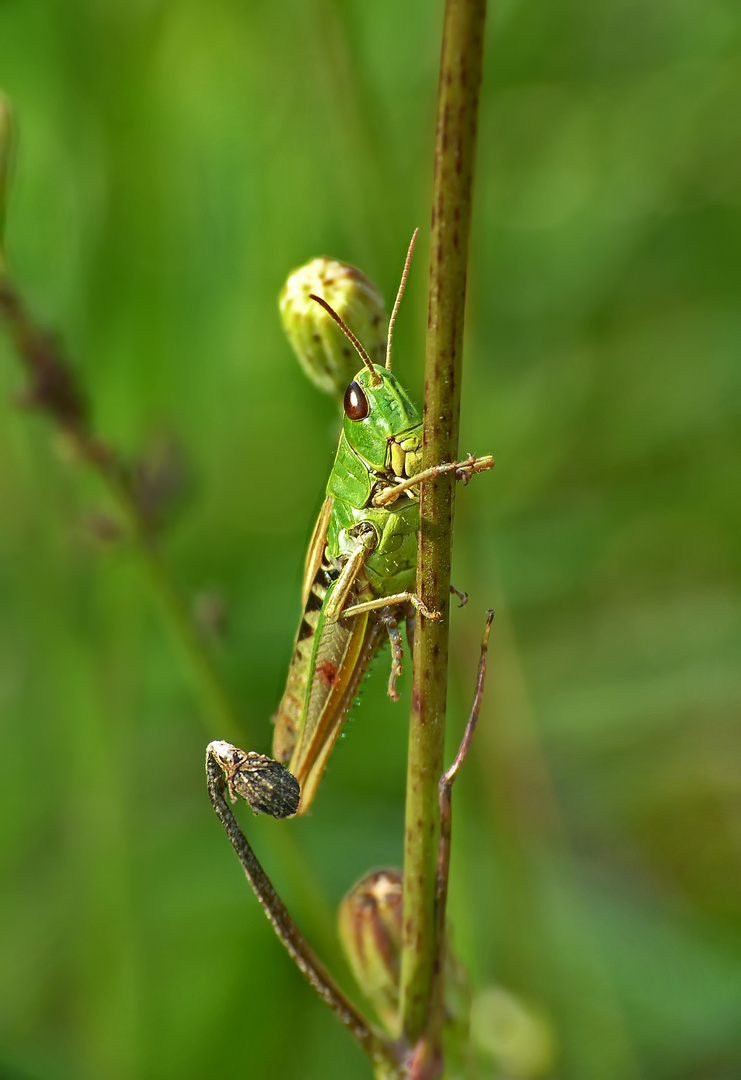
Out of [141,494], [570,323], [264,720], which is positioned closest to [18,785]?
[264,720]

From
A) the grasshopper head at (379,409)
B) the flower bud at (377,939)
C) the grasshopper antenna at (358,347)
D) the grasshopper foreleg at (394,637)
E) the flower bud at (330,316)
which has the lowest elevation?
the flower bud at (377,939)

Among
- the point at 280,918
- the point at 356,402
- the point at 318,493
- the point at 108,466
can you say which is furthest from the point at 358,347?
the point at 280,918

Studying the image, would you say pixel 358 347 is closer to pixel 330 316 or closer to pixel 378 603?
pixel 330 316

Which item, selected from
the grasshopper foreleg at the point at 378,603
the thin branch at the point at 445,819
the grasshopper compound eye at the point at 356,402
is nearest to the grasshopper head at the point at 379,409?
the grasshopper compound eye at the point at 356,402

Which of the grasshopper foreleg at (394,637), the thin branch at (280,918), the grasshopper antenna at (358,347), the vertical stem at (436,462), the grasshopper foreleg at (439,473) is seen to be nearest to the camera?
the vertical stem at (436,462)

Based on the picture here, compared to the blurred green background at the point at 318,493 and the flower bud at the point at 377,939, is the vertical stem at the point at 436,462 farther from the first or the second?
the blurred green background at the point at 318,493

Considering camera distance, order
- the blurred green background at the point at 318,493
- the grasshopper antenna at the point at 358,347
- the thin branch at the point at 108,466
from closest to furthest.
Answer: the grasshopper antenna at the point at 358,347 < the thin branch at the point at 108,466 < the blurred green background at the point at 318,493
